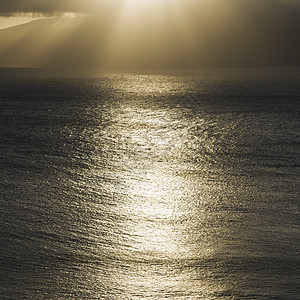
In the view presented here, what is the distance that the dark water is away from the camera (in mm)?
4176

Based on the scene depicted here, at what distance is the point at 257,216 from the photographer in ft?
18.5

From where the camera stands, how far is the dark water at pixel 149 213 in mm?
4176

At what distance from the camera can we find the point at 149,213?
5.74 m

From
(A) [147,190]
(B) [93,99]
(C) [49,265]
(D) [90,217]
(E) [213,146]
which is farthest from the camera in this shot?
(B) [93,99]

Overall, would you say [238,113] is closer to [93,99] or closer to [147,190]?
[93,99]

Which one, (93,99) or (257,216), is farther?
(93,99)

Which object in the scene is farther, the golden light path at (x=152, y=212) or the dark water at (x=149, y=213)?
the golden light path at (x=152, y=212)

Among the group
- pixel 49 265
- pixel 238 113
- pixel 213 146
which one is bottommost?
pixel 49 265

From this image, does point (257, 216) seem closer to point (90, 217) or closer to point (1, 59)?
point (90, 217)

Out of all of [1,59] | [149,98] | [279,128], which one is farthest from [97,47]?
[279,128]

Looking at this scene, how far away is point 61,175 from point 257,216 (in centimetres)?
292

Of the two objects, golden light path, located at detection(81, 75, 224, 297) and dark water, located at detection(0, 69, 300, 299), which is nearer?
dark water, located at detection(0, 69, 300, 299)

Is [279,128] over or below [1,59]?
below

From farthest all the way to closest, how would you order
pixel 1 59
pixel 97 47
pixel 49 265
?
pixel 1 59 → pixel 97 47 → pixel 49 265
